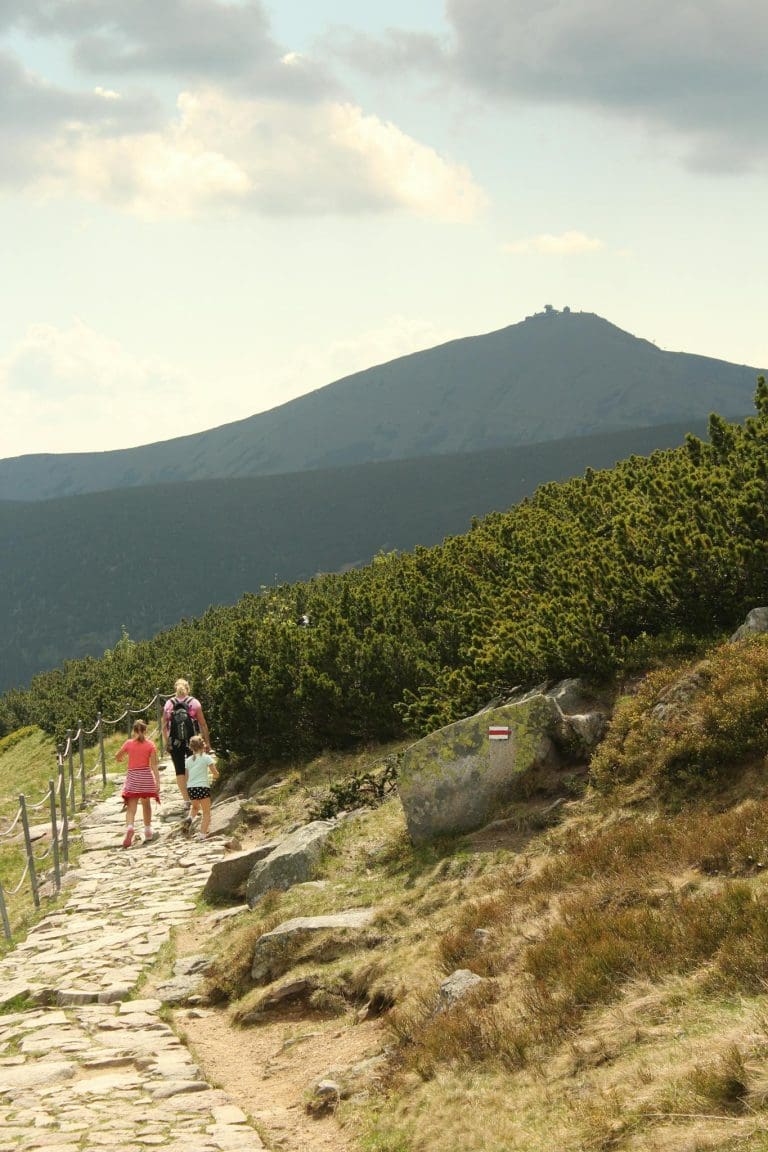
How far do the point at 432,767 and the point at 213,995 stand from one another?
3024mm

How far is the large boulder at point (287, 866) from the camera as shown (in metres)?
11.3

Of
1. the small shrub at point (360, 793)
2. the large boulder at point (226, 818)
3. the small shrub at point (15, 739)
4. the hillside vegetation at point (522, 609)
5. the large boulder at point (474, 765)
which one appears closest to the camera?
the large boulder at point (474, 765)

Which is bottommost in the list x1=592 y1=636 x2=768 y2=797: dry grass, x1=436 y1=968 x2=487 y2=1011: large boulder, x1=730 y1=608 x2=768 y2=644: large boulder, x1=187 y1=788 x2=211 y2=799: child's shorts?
x1=187 y1=788 x2=211 y2=799: child's shorts

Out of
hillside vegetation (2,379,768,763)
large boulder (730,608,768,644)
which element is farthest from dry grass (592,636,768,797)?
hillside vegetation (2,379,768,763)

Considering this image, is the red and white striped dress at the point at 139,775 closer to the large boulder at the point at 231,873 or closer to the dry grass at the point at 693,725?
the large boulder at the point at 231,873

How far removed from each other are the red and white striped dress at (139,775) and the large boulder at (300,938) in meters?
7.25

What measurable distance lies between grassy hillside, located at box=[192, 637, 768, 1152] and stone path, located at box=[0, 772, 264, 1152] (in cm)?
76

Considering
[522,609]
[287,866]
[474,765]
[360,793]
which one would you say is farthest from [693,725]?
[522,609]

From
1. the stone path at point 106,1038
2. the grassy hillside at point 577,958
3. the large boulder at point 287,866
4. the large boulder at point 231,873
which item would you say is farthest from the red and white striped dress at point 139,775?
the grassy hillside at point 577,958

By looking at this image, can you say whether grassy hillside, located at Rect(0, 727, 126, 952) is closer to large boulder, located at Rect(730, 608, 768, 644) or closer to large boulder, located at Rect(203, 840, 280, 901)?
large boulder, located at Rect(203, 840, 280, 901)

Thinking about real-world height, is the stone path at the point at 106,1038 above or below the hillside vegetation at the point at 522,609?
below

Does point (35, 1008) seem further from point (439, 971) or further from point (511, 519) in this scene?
point (511, 519)

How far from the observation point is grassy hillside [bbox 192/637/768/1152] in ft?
17.4

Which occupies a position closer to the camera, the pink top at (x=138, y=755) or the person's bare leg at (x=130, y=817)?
the person's bare leg at (x=130, y=817)
